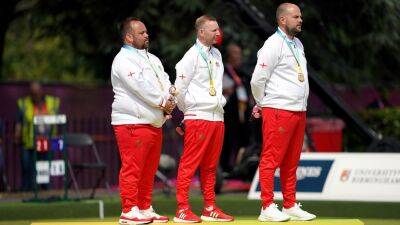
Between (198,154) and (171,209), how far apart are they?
3.16 metres

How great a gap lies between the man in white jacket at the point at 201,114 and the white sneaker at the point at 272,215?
344 mm

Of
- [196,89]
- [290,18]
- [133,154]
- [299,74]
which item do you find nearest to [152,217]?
[133,154]

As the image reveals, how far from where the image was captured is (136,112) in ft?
32.9

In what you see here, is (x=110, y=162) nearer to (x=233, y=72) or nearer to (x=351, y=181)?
(x=233, y=72)

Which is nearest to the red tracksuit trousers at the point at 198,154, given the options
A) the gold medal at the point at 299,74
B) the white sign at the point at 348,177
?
the gold medal at the point at 299,74

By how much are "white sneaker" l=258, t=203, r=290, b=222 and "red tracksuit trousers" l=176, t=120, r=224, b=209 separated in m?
0.53

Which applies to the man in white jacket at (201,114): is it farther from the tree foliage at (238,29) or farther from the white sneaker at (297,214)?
the tree foliage at (238,29)

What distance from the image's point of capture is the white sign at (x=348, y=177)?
12445mm

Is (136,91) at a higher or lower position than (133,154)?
higher

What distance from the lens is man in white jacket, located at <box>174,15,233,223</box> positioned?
33.6 ft

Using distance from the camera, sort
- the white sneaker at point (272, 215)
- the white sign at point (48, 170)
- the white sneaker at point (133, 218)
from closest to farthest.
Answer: the white sneaker at point (133, 218) → the white sneaker at point (272, 215) → the white sign at point (48, 170)

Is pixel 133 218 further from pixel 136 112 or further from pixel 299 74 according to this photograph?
pixel 299 74

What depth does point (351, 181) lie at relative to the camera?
12.7m

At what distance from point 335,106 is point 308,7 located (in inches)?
70.7
